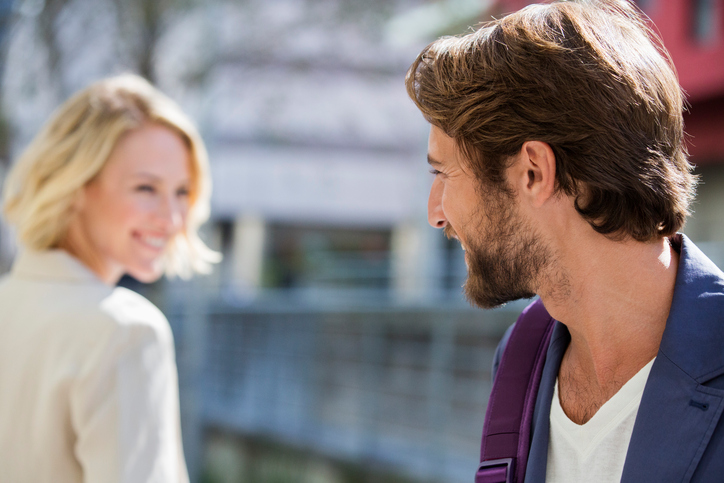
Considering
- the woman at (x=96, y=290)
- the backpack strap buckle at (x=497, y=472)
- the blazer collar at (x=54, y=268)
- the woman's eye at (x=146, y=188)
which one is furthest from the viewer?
the woman's eye at (x=146, y=188)

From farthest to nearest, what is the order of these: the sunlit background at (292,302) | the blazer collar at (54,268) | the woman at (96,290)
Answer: the sunlit background at (292,302) < the blazer collar at (54,268) < the woman at (96,290)

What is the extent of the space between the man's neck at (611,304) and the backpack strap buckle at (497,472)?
0.61 ft

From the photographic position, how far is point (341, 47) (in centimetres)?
637

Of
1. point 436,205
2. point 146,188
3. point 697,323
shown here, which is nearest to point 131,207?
point 146,188

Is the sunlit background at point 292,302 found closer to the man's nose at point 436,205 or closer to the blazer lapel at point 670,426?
the man's nose at point 436,205

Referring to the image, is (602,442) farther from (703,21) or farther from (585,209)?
(703,21)

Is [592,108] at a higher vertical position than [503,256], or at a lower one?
higher

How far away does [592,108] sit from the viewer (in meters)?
1.57

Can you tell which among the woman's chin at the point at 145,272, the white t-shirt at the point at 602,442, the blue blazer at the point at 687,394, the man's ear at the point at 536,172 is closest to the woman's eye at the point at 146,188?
the woman's chin at the point at 145,272

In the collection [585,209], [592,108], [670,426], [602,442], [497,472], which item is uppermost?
[592,108]

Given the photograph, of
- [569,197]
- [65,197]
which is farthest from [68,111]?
[569,197]

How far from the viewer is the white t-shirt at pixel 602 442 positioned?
1563 millimetres

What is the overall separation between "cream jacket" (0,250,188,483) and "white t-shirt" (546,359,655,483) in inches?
38.6

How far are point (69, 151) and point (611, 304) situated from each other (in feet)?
5.17
